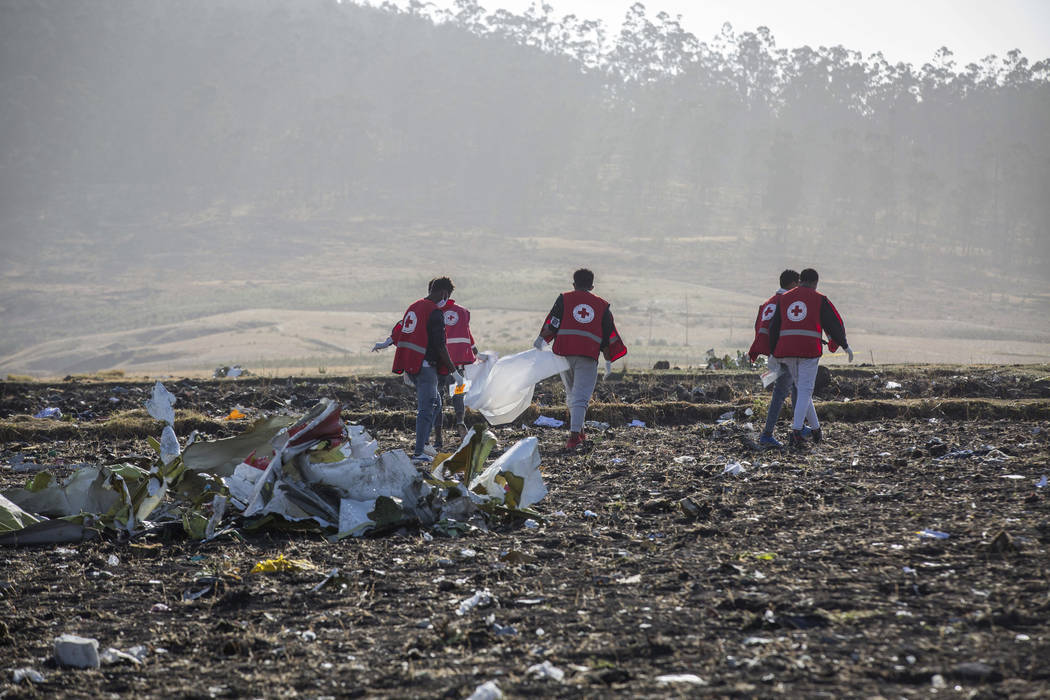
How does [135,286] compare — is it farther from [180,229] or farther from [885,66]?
[885,66]

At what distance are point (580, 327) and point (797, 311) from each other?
204 cm

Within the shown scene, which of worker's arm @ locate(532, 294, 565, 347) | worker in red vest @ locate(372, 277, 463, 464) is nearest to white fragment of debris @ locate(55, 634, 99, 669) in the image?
worker in red vest @ locate(372, 277, 463, 464)

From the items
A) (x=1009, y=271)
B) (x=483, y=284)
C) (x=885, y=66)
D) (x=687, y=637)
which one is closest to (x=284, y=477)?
(x=687, y=637)

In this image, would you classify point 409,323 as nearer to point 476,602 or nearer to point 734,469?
point 734,469

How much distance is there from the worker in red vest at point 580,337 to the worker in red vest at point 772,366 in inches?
51.8

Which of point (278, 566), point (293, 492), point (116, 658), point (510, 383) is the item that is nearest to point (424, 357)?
point (510, 383)

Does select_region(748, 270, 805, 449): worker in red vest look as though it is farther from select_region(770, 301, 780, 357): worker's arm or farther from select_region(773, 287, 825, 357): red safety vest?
select_region(773, 287, 825, 357): red safety vest

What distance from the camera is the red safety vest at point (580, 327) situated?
31.8ft

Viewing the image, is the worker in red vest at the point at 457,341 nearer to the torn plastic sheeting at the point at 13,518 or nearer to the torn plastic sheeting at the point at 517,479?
the torn plastic sheeting at the point at 517,479

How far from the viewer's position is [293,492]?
641cm

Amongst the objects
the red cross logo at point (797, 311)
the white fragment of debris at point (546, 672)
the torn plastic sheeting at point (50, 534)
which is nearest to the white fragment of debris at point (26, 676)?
the white fragment of debris at point (546, 672)

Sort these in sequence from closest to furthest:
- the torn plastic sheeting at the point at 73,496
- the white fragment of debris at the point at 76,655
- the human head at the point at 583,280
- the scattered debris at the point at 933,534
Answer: the white fragment of debris at the point at 76,655 → the scattered debris at the point at 933,534 → the torn plastic sheeting at the point at 73,496 → the human head at the point at 583,280

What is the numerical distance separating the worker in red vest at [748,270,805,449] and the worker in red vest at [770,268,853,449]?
0.42ft

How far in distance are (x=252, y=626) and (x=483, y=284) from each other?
6444cm
